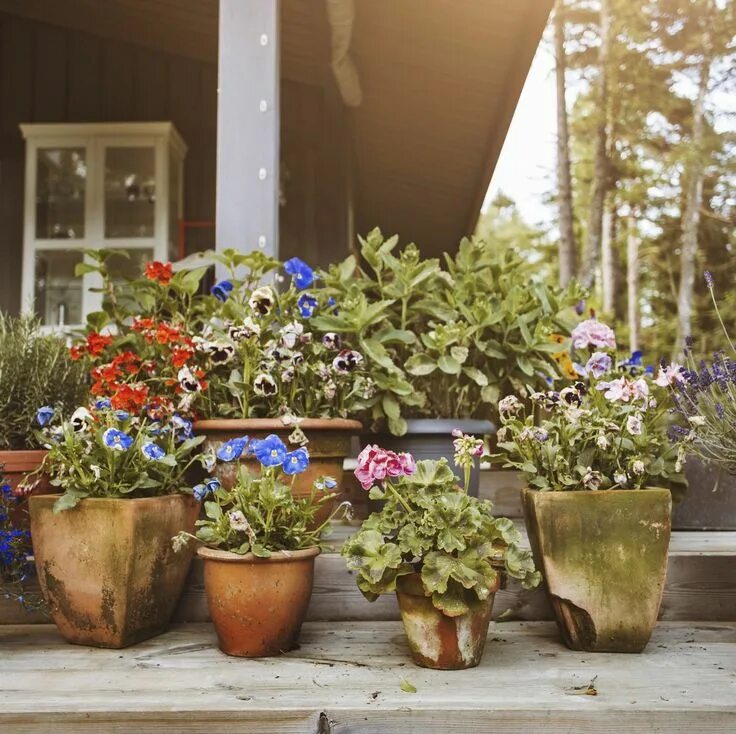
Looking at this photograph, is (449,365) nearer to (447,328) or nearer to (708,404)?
(447,328)

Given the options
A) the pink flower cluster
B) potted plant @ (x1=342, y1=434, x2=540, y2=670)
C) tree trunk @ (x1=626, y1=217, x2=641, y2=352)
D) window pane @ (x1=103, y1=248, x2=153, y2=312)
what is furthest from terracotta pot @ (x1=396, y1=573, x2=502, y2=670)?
tree trunk @ (x1=626, y1=217, x2=641, y2=352)

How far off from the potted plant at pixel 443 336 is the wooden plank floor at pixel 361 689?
0.68 meters

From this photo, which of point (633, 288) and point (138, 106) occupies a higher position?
point (138, 106)

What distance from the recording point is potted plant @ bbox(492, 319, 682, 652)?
4.82ft

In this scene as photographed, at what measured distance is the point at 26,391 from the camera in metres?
1.89

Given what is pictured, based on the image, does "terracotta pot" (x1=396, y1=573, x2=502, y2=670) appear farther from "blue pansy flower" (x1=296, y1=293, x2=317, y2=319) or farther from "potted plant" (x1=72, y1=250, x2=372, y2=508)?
"blue pansy flower" (x1=296, y1=293, x2=317, y2=319)

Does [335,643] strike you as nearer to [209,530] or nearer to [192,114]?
[209,530]

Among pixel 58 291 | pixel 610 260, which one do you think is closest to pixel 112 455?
pixel 58 291

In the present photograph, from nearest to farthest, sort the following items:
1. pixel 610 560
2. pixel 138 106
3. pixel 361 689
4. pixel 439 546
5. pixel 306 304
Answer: pixel 361 689 → pixel 439 546 → pixel 610 560 → pixel 306 304 → pixel 138 106

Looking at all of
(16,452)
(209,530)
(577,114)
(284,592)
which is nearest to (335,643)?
(284,592)

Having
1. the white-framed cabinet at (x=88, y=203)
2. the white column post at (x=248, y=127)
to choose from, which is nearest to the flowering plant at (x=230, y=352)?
the white column post at (x=248, y=127)

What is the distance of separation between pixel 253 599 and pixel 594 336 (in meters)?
1.14

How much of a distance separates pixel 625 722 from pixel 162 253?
4195 mm

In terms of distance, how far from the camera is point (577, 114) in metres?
13.8
